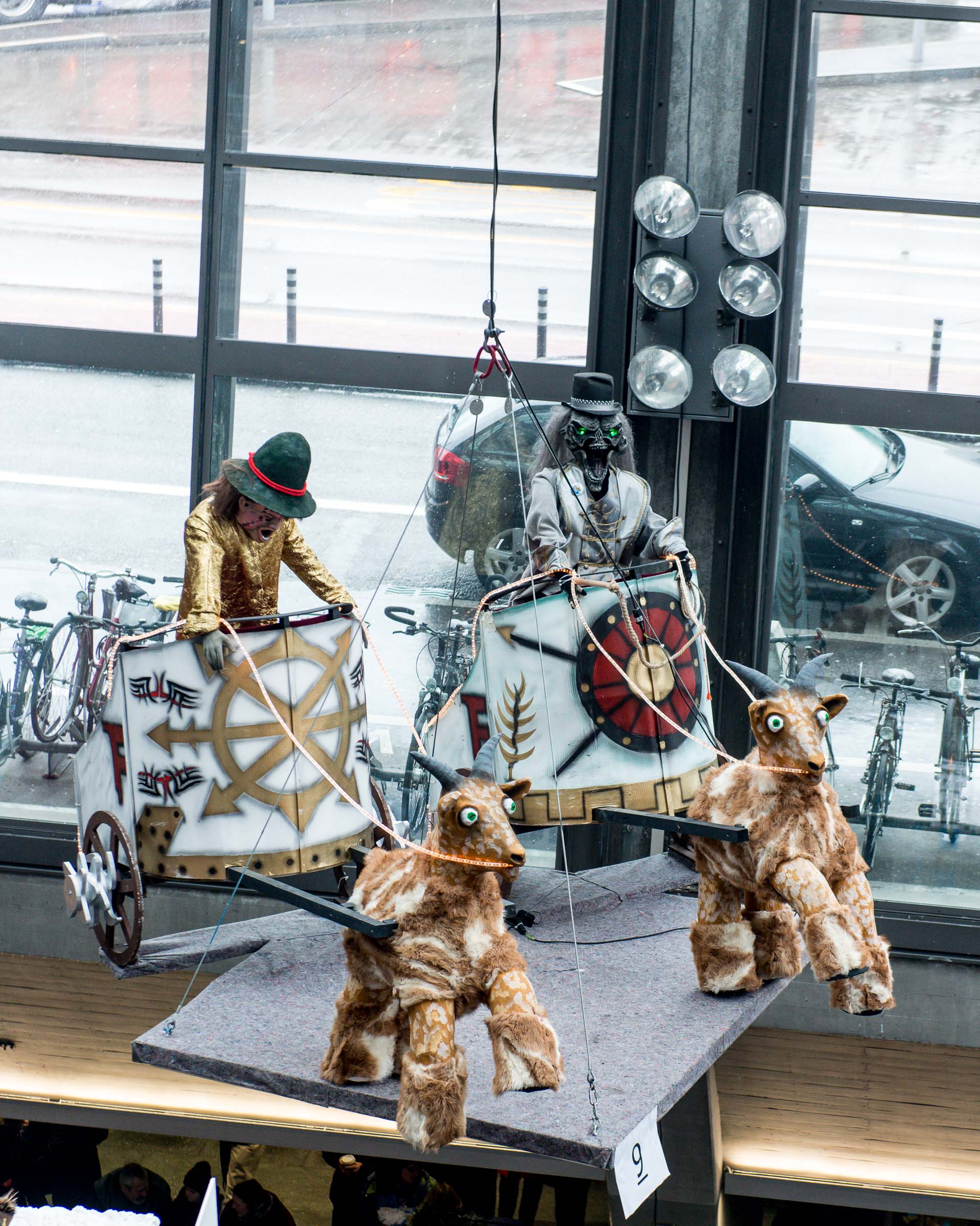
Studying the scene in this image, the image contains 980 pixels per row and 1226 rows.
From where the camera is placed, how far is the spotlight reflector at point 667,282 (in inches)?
215

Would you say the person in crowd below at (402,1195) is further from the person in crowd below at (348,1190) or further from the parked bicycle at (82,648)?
the parked bicycle at (82,648)

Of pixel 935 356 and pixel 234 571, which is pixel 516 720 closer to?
pixel 234 571

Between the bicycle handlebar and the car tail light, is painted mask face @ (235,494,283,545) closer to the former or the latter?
the car tail light

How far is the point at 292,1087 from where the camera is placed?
10.8 ft

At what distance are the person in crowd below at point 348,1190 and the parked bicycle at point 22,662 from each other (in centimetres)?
242

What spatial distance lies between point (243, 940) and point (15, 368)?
132 inches

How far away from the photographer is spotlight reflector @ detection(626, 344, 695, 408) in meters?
5.51

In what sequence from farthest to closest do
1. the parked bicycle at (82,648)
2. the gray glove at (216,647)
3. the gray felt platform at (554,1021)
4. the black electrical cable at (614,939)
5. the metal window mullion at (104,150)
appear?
1. the parked bicycle at (82,648)
2. the metal window mullion at (104,150)
3. the black electrical cable at (614,939)
4. the gray glove at (216,647)
5. the gray felt platform at (554,1021)

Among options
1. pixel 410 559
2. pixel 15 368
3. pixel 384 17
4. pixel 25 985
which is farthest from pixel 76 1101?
pixel 384 17

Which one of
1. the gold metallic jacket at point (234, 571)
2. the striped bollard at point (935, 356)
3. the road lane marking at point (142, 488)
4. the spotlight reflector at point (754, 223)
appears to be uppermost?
the spotlight reflector at point (754, 223)

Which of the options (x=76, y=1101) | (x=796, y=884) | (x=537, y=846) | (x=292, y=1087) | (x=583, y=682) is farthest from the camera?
(x=537, y=846)

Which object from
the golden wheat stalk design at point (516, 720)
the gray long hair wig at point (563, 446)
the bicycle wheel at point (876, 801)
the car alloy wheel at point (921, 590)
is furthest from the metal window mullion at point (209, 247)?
the bicycle wheel at point (876, 801)

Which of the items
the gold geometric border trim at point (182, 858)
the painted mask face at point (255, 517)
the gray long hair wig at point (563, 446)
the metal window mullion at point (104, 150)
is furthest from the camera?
the metal window mullion at point (104, 150)

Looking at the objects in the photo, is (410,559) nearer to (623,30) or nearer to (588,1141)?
(623,30)
